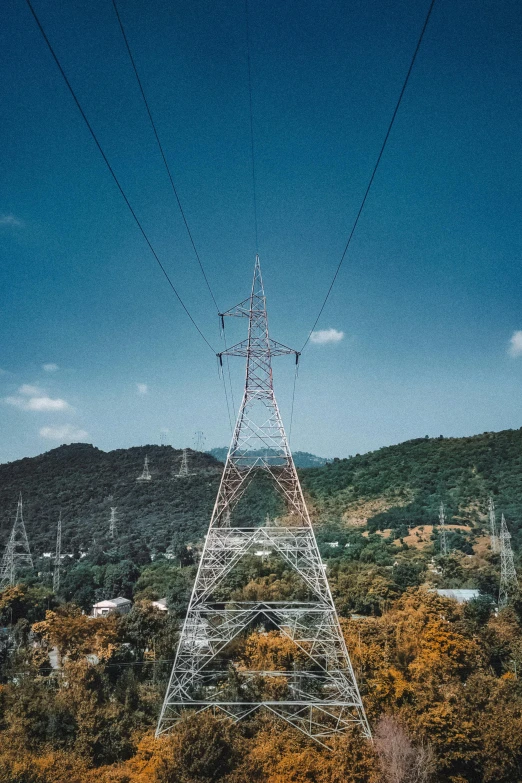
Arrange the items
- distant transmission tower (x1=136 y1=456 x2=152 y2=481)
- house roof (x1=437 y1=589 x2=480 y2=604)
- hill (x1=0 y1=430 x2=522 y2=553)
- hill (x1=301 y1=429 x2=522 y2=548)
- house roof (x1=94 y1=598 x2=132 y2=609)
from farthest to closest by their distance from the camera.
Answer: distant transmission tower (x1=136 y1=456 x2=152 y2=481) → hill (x1=0 y1=430 x2=522 y2=553) → hill (x1=301 y1=429 x2=522 y2=548) → house roof (x1=94 y1=598 x2=132 y2=609) → house roof (x1=437 y1=589 x2=480 y2=604)

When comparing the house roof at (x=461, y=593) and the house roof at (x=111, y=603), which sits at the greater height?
the house roof at (x=461, y=593)

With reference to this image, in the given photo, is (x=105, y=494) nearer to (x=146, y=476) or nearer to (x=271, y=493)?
(x=146, y=476)

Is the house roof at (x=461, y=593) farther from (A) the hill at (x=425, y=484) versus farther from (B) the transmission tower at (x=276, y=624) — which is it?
(B) the transmission tower at (x=276, y=624)

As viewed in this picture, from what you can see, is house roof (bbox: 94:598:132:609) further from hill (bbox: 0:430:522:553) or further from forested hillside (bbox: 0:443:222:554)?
forested hillside (bbox: 0:443:222:554)

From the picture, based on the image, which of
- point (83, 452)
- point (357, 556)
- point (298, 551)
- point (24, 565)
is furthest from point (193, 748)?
point (83, 452)

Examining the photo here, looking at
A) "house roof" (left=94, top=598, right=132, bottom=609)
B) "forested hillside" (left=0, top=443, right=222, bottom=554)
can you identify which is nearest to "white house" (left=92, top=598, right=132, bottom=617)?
"house roof" (left=94, top=598, right=132, bottom=609)

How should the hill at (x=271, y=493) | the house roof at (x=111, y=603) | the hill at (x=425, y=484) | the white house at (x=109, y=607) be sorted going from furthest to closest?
the hill at (x=271, y=493) → the hill at (x=425, y=484) → the house roof at (x=111, y=603) → the white house at (x=109, y=607)

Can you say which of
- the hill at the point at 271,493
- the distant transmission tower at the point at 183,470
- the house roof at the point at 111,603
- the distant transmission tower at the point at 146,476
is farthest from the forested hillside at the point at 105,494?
the house roof at the point at 111,603

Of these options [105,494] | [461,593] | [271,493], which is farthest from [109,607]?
[105,494]
